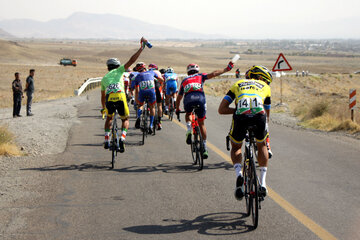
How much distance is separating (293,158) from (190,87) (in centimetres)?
280

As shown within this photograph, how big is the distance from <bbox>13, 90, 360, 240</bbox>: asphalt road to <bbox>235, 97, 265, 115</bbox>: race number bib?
1.40 m

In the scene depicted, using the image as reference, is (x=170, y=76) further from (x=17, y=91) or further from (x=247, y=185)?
(x=247, y=185)

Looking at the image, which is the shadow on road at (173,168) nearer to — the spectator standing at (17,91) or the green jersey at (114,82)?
the green jersey at (114,82)

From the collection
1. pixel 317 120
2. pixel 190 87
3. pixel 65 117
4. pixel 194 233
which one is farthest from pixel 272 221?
pixel 65 117

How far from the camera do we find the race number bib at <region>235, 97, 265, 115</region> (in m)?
6.32

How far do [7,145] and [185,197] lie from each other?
5425mm

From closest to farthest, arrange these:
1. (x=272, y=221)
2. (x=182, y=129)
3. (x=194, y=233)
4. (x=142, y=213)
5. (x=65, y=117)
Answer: (x=194, y=233) < (x=272, y=221) < (x=142, y=213) < (x=182, y=129) < (x=65, y=117)

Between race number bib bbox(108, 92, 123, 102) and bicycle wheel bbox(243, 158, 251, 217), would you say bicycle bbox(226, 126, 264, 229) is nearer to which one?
bicycle wheel bbox(243, 158, 251, 217)

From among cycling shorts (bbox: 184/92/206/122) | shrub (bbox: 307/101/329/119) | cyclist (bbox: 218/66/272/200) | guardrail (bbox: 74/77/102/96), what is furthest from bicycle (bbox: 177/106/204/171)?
guardrail (bbox: 74/77/102/96)

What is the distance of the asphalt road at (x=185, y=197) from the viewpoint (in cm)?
596

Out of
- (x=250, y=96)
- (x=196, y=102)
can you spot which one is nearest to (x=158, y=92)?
(x=196, y=102)

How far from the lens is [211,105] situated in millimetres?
24766

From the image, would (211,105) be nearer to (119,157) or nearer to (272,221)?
(119,157)

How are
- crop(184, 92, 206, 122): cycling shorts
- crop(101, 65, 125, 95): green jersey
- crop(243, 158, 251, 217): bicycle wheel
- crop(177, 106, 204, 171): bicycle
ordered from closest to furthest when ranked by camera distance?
crop(243, 158, 251, 217): bicycle wheel → crop(177, 106, 204, 171): bicycle → crop(101, 65, 125, 95): green jersey → crop(184, 92, 206, 122): cycling shorts
